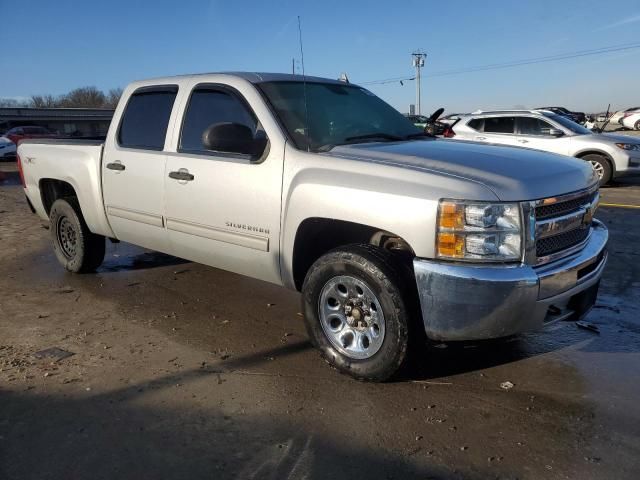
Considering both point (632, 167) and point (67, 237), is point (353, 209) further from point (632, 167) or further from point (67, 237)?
point (632, 167)

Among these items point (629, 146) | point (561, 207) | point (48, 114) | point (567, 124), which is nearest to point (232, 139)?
point (561, 207)

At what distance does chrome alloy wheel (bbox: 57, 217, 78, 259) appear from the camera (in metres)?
5.93

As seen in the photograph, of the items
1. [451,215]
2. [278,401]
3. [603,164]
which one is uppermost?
[451,215]

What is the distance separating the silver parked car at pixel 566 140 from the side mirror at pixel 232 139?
929cm

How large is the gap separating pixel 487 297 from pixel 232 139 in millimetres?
2000

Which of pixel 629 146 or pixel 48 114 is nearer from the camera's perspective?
A: pixel 629 146

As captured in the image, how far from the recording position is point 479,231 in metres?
2.97

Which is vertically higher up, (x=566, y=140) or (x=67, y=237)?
(x=566, y=140)

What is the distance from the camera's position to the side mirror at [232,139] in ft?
12.6

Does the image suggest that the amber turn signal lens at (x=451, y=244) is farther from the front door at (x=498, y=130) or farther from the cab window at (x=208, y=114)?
the front door at (x=498, y=130)

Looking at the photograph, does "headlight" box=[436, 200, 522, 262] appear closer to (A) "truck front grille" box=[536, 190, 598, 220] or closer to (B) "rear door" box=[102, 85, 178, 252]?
(A) "truck front grille" box=[536, 190, 598, 220]

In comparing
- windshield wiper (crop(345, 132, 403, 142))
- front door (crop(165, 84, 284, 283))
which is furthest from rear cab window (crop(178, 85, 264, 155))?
windshield wiper (crop(345, 132, 403, 142))

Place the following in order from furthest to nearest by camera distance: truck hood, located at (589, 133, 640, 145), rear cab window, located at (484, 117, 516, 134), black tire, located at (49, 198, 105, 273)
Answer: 1. rear cab window, located at (484, 117, 516, 134)
2. truck hood, located at (589, 133, 640, 145)
3. black tire, located at (49, 198, 105, 273)

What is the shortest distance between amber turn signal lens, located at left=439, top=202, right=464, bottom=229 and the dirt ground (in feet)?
2.62
